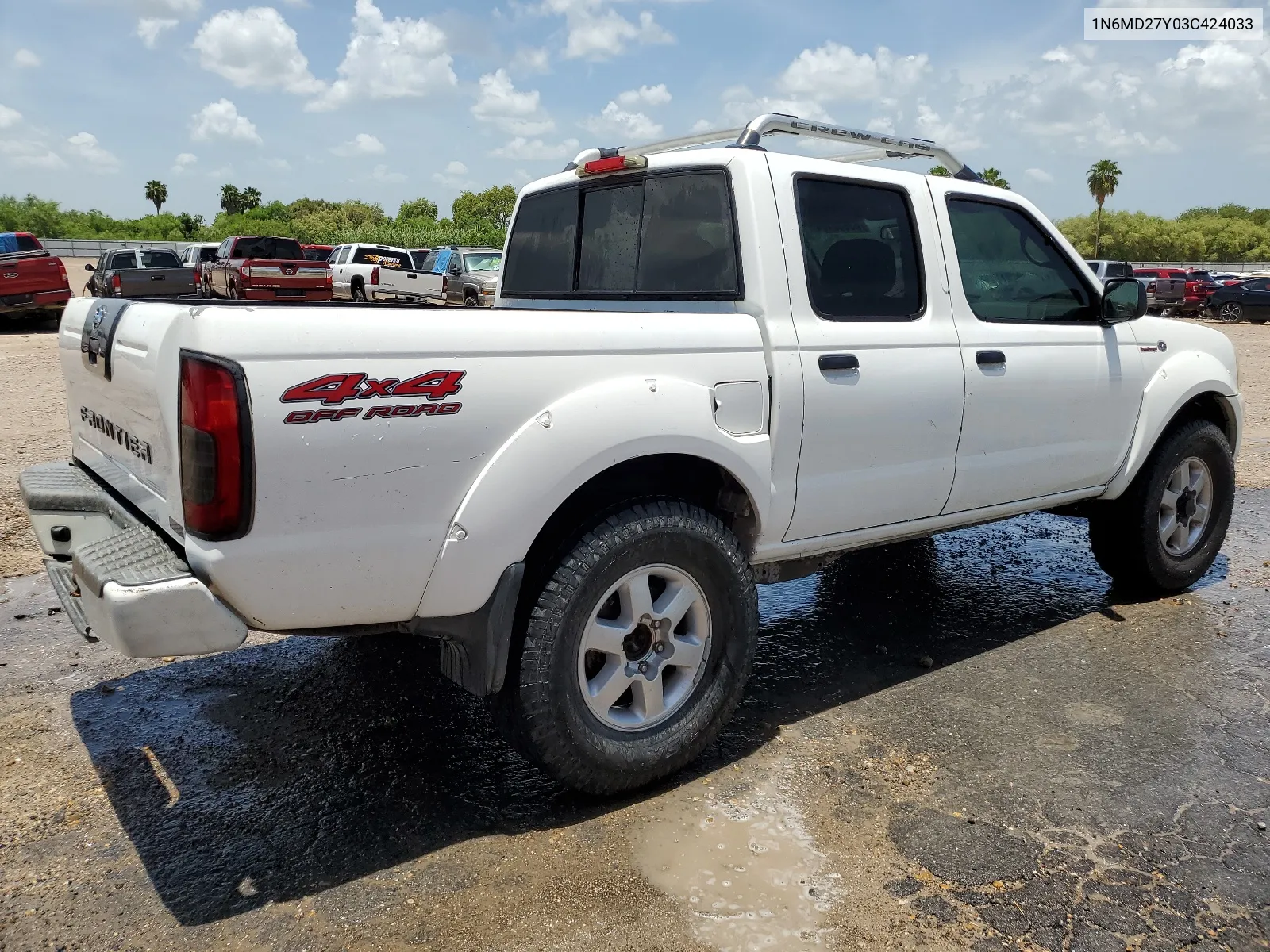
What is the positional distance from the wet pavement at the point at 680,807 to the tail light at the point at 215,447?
106 centimetres

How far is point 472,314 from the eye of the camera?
9.01ft

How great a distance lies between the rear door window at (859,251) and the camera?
3.61 metres

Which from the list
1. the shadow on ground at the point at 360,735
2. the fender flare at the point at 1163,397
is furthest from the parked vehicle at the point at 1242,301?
the shadow on ground at the point at 360,735

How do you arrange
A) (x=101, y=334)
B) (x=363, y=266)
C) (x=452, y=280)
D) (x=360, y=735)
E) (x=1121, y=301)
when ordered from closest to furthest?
(x=101, y=334) → (x=360, y=735) → (x=1121, y=301) → (x=452, y=280) → (x=363, y=266)

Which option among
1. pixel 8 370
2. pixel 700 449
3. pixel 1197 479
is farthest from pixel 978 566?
pixel 8 370

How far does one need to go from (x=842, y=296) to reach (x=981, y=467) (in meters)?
1.02

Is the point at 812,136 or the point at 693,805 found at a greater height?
the point at 812,136

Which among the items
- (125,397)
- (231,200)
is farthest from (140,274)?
(231,200)

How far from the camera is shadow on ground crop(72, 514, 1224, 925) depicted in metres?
2.89

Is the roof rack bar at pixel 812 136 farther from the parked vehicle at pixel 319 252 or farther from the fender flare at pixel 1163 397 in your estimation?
the parked vehicle at pixel 319 252

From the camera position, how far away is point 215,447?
2400mm

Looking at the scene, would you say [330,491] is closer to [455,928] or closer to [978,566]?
[455,928]

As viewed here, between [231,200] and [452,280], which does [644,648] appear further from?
[231,200]

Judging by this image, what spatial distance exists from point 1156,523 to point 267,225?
78683mm
